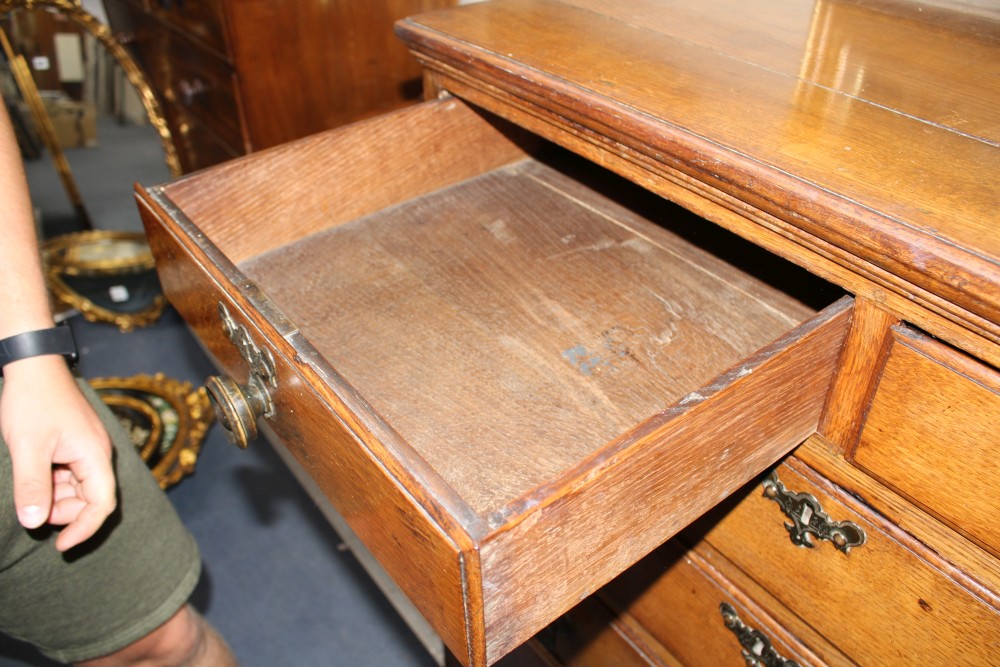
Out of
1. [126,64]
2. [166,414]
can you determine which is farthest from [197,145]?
[166,414]

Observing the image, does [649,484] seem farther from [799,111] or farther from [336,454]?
[799,111]

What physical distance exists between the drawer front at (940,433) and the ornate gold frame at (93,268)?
5.02 feet

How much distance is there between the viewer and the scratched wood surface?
23.6 inches

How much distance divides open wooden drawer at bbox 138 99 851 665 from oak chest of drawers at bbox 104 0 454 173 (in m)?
0.68

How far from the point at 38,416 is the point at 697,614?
61cm

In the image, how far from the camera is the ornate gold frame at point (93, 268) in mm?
1672

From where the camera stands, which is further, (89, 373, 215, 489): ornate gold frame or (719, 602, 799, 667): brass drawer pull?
(89, 373, 215, 489): ornate gold frame

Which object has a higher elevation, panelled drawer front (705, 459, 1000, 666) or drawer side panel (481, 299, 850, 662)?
drawer side panel (481, 299, 850, 662)

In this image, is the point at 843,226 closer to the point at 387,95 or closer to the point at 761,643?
the point at 761,643

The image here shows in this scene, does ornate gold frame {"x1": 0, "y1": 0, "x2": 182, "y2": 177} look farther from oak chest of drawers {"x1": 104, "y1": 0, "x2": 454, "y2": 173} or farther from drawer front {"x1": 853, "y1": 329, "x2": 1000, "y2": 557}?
drawer front {"x1": 853, "y1": 329, "x2": 1000, "y2": 557}

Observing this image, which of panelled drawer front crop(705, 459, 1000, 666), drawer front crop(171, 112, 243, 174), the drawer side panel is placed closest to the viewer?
the drawer side panel

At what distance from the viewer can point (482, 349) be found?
0.68 metres

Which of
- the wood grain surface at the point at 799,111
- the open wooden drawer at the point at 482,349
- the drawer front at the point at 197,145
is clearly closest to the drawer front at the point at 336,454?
the open wooden drawer at the point at 482,349

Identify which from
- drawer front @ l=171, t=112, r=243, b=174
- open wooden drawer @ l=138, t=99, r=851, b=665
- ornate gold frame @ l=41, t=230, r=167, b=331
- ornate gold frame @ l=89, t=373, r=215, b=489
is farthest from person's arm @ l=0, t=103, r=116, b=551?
ornate gold frame @ l=41, t=230, r=167, b=331
